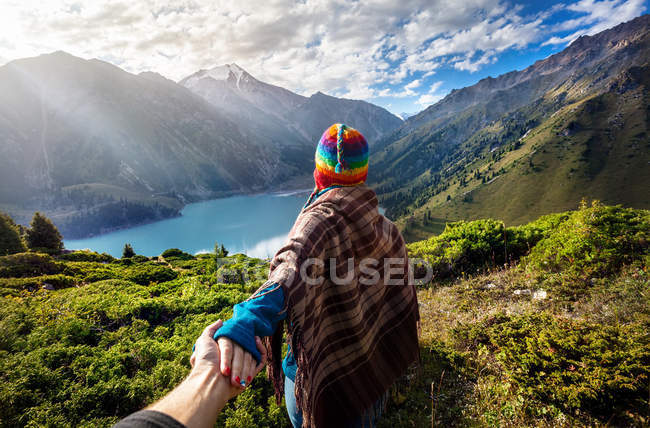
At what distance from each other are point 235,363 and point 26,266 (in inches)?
732

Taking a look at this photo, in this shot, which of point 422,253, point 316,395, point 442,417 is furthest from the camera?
point 422,253

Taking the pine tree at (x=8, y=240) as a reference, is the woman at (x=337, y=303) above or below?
below

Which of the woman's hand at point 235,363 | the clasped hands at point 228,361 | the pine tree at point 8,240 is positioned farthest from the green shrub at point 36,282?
the pine tree at point 8,240

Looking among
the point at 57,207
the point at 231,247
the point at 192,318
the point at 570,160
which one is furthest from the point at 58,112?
the point at 570,160

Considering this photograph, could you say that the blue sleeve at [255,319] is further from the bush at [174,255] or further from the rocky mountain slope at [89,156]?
the rocky mountain slope at [89,156]

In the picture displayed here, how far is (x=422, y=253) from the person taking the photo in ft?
35.2

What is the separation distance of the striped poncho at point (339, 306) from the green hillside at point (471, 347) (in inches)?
60.5

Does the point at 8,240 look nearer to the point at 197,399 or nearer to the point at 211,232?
the point at 197,399

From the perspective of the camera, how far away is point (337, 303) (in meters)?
2.36

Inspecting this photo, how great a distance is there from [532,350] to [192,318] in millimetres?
6795

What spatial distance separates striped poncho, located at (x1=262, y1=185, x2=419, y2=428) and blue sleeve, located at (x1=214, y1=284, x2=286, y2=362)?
3.3 inches

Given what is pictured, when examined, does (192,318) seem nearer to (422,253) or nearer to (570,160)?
(422,253)

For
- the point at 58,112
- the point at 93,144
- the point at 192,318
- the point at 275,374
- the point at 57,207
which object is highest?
the point at 58,112

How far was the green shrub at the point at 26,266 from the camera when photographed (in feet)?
41.6
